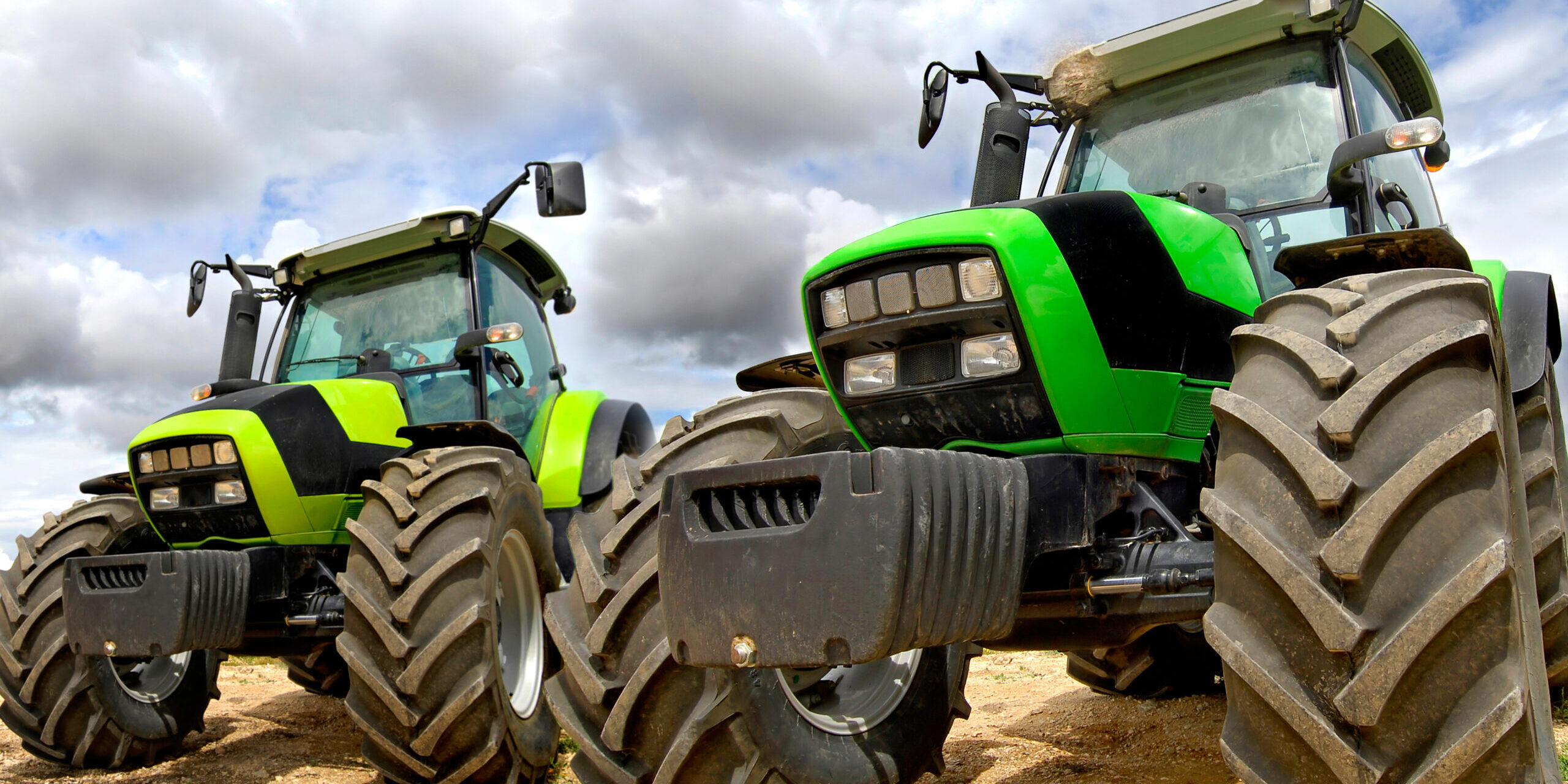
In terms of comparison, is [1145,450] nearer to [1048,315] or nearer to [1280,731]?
[1048,315]

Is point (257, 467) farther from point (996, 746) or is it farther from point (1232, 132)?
point (1232, 132)

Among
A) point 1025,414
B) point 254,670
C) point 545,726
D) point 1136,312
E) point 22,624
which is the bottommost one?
point 254,670

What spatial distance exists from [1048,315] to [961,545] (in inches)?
23.9

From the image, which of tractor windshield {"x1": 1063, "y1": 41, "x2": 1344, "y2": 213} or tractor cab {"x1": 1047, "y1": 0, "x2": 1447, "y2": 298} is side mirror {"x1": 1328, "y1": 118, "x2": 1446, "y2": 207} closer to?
tractor cab {"x1": 1047, "y1": 0, "x2": 1447, "y2": 298}

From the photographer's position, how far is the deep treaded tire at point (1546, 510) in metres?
3.38

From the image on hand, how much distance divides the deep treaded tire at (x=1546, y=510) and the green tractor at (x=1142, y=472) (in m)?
0.01

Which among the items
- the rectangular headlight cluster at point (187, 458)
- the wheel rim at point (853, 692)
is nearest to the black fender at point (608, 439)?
the rectangular headlight cluster at point (187, 458)

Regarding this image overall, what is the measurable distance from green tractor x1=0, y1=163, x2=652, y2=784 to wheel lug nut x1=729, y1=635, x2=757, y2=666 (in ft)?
7.87

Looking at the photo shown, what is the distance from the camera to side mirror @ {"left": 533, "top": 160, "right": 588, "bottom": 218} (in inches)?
201

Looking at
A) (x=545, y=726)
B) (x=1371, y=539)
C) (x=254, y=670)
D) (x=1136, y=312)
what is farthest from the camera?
(x=254, y=670)

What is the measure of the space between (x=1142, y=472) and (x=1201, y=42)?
1.77 metres

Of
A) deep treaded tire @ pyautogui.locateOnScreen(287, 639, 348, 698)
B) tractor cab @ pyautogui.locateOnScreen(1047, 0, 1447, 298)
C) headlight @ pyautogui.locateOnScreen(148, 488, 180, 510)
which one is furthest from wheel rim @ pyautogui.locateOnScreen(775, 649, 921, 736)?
deep treaded tire @ pyautogui.locateOnScreen(287, 639, 348, 698)

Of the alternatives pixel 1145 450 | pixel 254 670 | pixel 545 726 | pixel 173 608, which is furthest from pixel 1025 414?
pixel 254 670

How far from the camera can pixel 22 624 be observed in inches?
224
